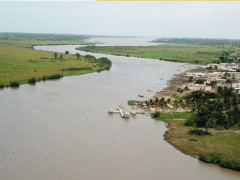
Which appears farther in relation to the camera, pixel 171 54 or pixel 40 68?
pixel 171 54

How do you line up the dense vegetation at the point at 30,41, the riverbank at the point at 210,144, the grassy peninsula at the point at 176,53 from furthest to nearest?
the dense vegetation at the point at 30,41 → the grassy peninsula at the point at 176,53 → the riverbank at the point at 210,144

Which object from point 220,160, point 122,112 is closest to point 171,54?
point 122,112

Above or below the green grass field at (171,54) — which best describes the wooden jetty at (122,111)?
below

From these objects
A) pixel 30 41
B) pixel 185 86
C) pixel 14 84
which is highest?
pixel 30 41

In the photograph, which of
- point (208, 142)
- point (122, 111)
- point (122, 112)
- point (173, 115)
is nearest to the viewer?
point (208, 142)

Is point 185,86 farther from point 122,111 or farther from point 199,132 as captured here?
point 199,132

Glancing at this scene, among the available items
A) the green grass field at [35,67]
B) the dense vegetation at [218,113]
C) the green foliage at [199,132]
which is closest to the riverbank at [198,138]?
the green foliage at [199,132]

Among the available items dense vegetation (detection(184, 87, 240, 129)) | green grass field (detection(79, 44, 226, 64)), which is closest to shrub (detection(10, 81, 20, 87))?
dense vegetation (detection(184, 87, 240, 129))

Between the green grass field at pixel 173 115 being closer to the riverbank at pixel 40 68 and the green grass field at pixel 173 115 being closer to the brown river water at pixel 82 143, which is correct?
the brown river water at pixel 82 143
